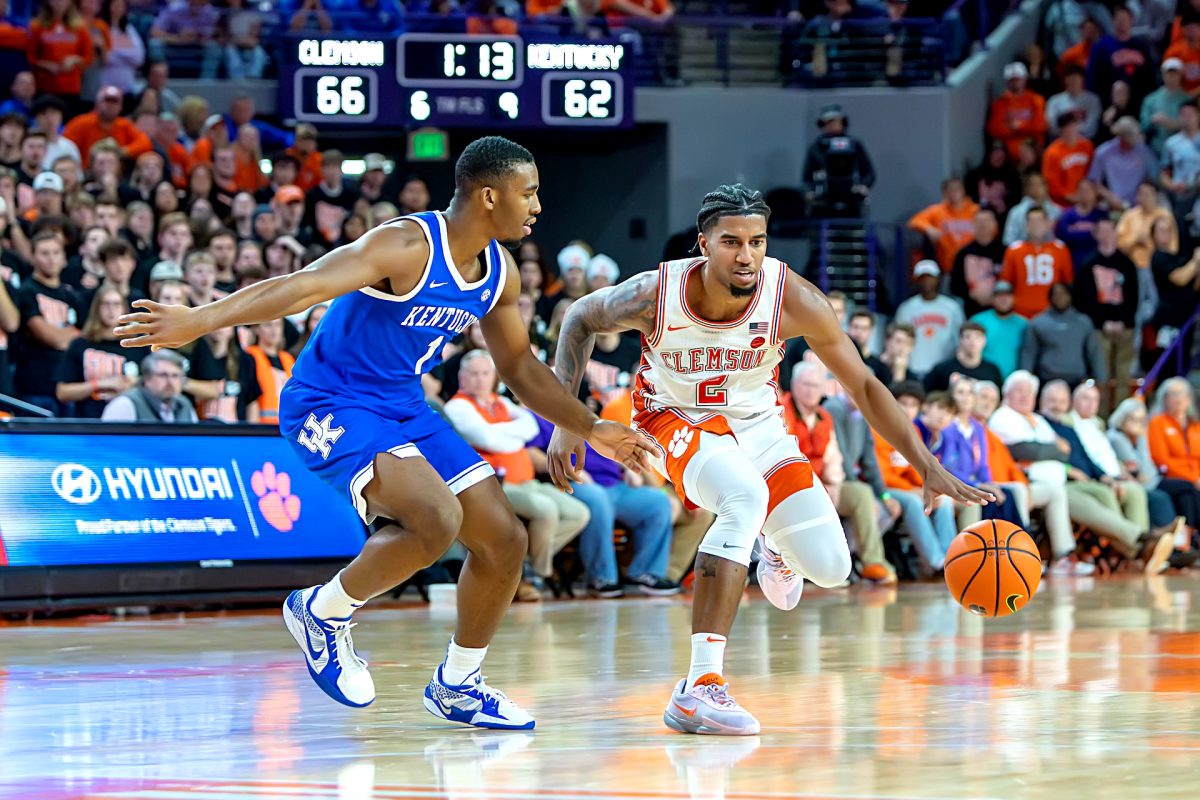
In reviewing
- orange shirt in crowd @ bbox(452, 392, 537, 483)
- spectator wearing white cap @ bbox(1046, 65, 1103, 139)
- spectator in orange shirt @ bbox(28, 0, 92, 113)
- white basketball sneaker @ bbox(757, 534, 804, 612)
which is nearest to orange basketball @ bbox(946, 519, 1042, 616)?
white basketball sneaker @ bbox(757, 534, 804, 612)

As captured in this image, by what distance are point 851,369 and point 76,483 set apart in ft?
19.0

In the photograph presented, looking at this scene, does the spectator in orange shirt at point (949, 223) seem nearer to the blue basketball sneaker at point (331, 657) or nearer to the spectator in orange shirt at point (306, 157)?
the spectator in orange shirt at point (306, 157)

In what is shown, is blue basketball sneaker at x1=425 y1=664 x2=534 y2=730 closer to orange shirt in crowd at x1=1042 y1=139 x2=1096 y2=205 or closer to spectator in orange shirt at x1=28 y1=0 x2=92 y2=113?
spectator in orange shirt at x1=28 y1=0 x2=92 y2=113

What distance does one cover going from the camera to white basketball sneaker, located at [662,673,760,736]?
5.82 metres

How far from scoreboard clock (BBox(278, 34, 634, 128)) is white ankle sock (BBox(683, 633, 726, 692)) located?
1125 cm

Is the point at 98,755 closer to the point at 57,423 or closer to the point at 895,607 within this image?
the point at 57,423

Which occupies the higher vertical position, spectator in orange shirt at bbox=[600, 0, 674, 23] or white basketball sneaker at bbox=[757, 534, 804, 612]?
spectator in orange shirt at bbox=[600, 0, 674, 23]

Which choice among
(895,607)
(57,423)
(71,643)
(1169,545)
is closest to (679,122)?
(1169,545)

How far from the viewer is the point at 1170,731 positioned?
Answer: 231 inches

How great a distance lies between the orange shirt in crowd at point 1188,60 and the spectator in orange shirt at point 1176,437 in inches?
221

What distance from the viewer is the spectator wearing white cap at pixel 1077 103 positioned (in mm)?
21062

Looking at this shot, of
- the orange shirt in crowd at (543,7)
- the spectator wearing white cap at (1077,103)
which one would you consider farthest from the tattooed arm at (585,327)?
the spectator wearing white cap at (1077,103)

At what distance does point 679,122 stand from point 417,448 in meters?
15.4

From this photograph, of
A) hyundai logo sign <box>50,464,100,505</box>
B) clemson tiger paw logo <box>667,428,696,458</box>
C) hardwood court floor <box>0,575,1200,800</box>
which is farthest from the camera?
hyundai logo sign <box>50,464,100,505</box>
